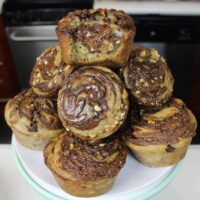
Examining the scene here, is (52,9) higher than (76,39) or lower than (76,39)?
lower

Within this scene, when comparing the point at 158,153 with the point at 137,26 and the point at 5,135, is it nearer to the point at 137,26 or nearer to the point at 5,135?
the point at 137,26

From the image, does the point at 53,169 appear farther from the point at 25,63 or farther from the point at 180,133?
the point at 25,63

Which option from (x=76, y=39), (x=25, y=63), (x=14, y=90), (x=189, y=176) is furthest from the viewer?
(x=14, y=90)

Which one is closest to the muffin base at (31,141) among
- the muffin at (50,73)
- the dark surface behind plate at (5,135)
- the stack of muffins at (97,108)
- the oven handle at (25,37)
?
the stack of muffins at (97,108)

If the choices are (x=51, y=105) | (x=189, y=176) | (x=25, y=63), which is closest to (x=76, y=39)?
(x=51, y=105)

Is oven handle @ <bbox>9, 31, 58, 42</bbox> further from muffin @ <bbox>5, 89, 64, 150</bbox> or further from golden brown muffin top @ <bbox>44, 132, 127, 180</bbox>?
golden brown muffin top @ <bbox>44, 132, 127, 180</bbox>
